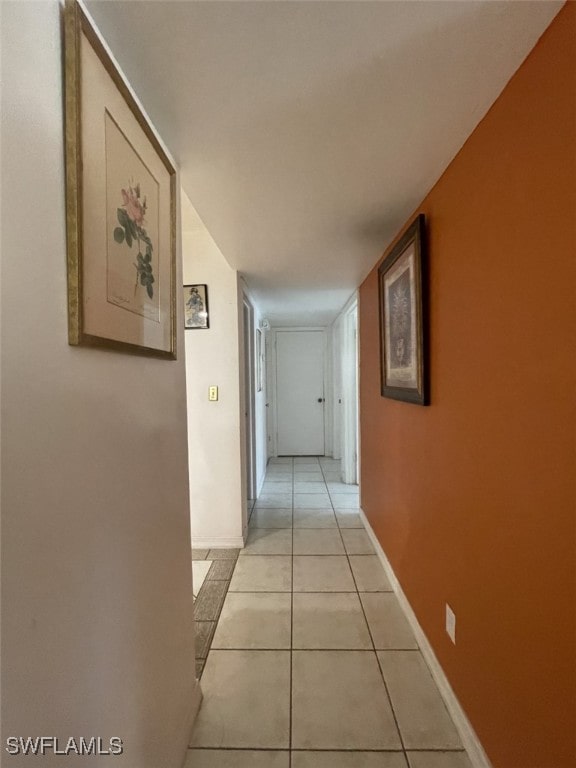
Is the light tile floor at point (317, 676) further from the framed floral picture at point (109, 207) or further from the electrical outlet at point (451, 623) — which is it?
the framed floral picture at point (109, 207)

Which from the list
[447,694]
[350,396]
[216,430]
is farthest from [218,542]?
[350,396]

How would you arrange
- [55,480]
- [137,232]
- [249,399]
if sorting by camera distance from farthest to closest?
[249,399], [137,232], [55,480]

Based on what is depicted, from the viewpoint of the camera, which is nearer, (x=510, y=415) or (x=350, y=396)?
(x=510, y=415)

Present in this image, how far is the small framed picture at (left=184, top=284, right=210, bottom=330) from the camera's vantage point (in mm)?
2574

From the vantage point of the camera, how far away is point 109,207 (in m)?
0.78

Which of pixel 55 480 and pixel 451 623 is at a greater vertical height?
pixel 55 480

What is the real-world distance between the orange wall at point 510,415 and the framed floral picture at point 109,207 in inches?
Answer: 39.6

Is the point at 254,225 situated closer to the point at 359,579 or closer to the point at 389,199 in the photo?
the point at 389,199

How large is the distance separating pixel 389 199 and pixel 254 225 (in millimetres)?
680

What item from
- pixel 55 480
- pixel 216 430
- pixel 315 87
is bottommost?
pixel 216 430

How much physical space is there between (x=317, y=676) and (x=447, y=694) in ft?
1.71

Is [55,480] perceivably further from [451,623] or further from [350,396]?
[350,396]

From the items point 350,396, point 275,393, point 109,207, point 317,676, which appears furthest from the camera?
point 275,393

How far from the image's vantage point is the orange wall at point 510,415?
0.78 metres
